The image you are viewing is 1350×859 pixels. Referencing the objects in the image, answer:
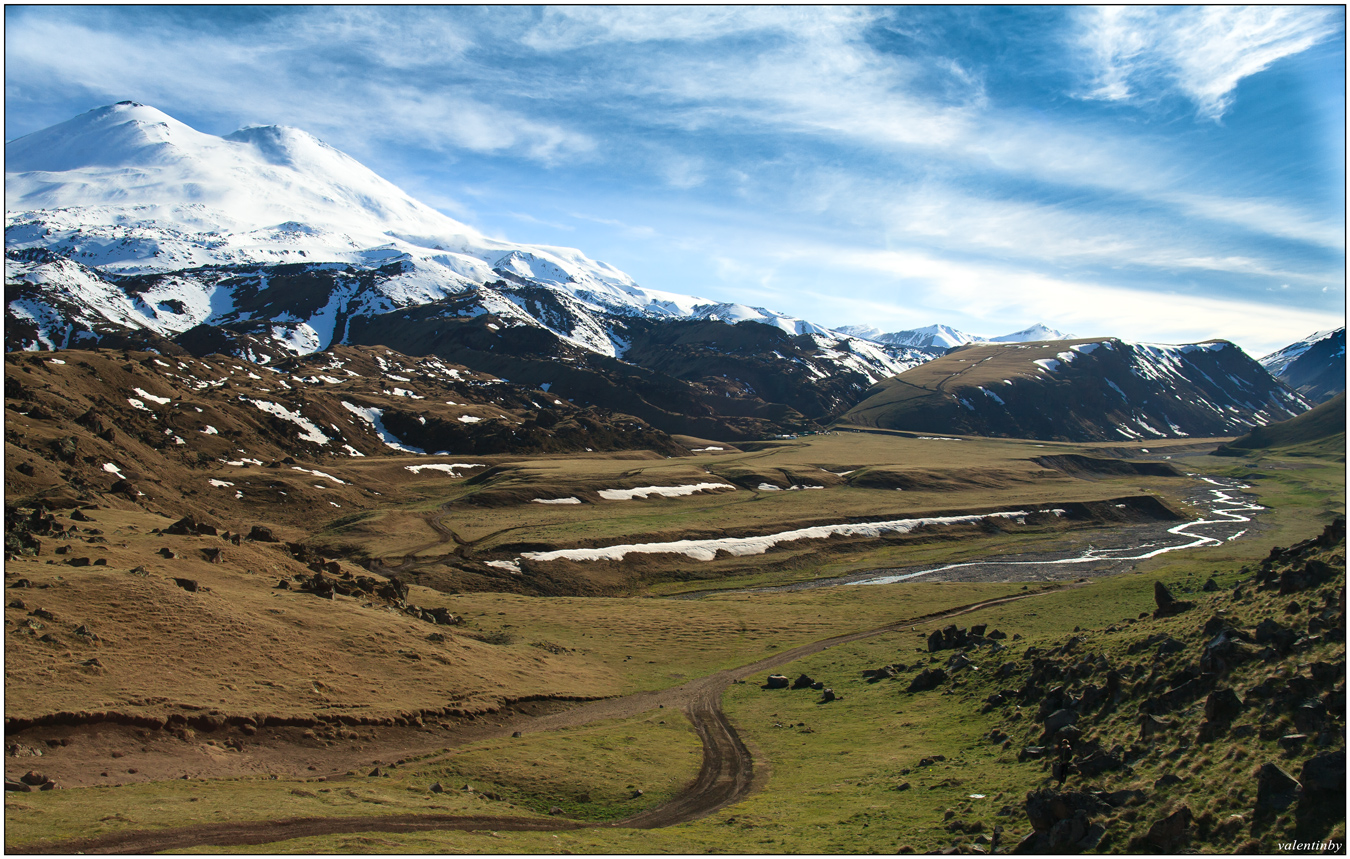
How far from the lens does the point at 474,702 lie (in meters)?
40.5

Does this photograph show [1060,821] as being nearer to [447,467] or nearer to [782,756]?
[782,756]

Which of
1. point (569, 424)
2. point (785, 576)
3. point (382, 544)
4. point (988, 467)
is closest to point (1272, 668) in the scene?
point (785, 576)

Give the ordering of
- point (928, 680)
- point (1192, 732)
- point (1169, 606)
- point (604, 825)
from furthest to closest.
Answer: point (928, 680) → point (1169, 606) → point (604, 825) → point (1192, 732)

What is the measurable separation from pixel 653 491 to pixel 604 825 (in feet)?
353

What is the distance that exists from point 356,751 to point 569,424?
163046 mm

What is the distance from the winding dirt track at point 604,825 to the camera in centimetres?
2158

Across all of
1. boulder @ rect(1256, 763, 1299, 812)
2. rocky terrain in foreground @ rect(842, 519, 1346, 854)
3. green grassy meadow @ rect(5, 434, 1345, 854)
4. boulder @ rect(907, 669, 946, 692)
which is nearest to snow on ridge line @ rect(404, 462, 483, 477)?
green grassy meadow @ rect(5, 434, 1345, 854)

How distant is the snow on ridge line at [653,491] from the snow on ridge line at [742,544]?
3261 cm

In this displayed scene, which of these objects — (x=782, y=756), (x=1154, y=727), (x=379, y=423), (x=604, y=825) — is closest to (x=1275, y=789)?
(x=1154, y=727)

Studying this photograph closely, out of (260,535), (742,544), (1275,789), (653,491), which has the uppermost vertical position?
(260,535)

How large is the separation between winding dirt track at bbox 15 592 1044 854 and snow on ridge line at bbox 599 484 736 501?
250 feet

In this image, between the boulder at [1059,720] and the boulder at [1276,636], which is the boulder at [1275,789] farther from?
the boulder at [1059,720]

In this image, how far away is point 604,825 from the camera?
28250mm

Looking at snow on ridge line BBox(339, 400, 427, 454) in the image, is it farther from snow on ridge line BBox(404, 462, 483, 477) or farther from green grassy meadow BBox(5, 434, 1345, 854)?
green grassy meadow BBox(5, 434, 1345, 854)
